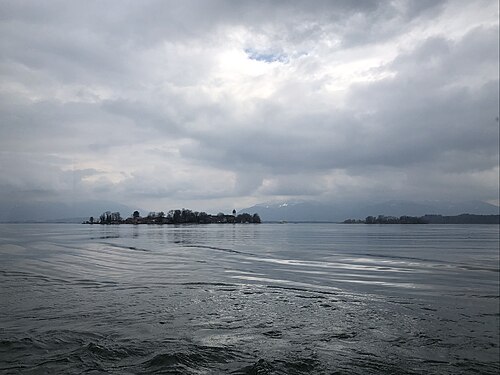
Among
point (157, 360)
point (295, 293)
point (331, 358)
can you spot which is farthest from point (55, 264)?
→ point (331, 358)

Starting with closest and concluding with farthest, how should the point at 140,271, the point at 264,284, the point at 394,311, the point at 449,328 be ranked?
the point at 449,328, the point at 394,311, the point at 264,284, the point at 140,271

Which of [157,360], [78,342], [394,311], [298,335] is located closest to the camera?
[157,360]

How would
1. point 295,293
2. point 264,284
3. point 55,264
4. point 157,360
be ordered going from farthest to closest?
point 55,264
point 264,284
point 295,293
point 157,360

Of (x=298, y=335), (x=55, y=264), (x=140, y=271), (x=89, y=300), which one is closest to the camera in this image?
(x=298, y=335)

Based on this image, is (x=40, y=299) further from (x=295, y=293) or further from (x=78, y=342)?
(x=295, y=293)

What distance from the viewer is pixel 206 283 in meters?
22.2

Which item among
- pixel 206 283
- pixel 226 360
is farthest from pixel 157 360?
pixel 206 283

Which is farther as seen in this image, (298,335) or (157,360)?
(298,335)

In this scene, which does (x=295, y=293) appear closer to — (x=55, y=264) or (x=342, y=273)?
(x=342, y=273)

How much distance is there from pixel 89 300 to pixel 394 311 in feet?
43.9

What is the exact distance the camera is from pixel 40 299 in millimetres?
17172

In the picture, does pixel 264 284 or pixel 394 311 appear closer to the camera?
pixel 394 311

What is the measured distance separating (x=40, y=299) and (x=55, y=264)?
15106 mm

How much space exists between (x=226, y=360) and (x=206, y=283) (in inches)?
491
